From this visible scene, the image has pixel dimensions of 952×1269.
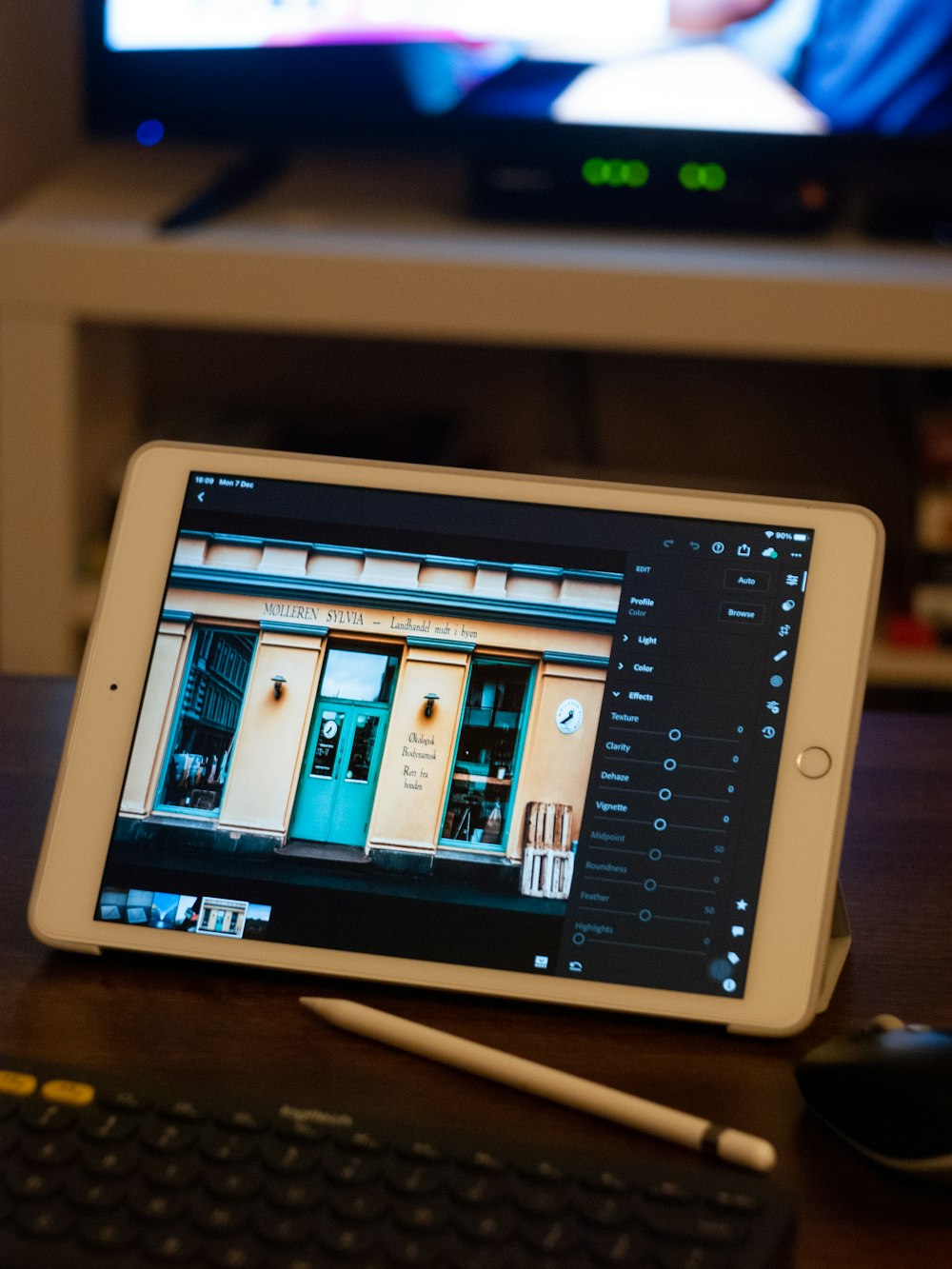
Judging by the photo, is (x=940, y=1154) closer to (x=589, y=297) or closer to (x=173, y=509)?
(x=173, y=509)

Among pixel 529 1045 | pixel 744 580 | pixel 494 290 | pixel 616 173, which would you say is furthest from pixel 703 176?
pixel 529 1045

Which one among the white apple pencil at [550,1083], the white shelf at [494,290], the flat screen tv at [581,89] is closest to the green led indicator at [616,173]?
the flat screen tv at [581,89]

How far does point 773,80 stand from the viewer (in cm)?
150

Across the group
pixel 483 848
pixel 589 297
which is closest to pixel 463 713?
pixel 483 848

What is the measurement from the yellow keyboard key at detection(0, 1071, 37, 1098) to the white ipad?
8 centimetres

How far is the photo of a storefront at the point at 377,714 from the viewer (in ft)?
1.68

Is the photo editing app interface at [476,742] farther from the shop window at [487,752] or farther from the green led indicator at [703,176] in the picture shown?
the green led indicator at [703,176]

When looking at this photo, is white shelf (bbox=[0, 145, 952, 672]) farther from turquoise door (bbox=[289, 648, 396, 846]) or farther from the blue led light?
turquoise door (bbox=[289, 648, 396, 846])

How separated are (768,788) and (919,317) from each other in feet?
3.40

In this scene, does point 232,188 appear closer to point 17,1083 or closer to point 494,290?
point 494,290

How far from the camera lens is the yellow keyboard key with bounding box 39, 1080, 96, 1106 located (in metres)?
0.42

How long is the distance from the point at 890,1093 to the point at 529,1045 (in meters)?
0.12

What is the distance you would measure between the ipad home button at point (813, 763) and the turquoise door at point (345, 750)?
0.52ft

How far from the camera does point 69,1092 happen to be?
43 cm
